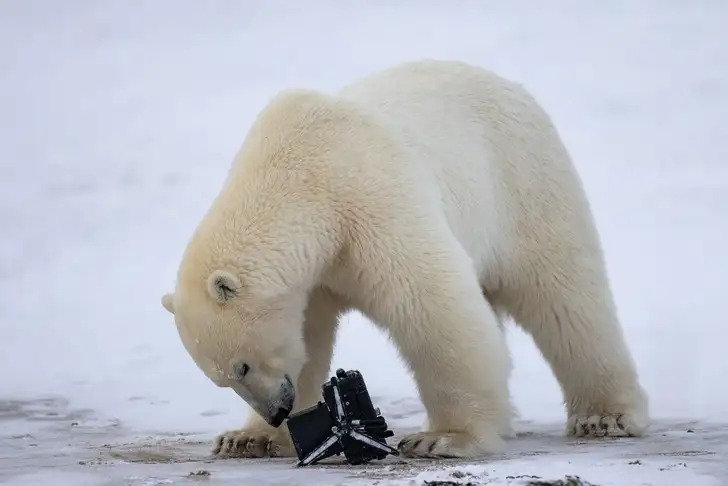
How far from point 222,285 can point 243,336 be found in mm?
209

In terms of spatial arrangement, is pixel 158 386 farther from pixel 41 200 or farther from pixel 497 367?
A: pixel 41 200

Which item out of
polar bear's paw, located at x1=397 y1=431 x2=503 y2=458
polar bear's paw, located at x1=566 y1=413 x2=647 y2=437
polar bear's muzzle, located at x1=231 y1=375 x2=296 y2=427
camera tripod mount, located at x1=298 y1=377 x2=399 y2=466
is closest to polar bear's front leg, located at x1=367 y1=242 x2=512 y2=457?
polar bear's paw, located at x1=397 y1=431 x2=503 y2=458

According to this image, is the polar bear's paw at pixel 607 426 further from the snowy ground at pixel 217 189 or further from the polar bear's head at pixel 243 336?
the polar bear's head at pixel 243 336

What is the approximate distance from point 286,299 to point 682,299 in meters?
4.90

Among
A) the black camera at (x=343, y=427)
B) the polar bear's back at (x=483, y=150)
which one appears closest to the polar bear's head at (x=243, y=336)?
the black camera at (x=343, y=427)

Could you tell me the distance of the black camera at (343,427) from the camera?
156 inches

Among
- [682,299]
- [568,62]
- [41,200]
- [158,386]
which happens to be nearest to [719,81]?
[568,62]

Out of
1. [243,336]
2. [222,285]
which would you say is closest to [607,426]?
[243,336]

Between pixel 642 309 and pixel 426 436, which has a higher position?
pixel 642 309

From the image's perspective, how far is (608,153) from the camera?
42.4 ft

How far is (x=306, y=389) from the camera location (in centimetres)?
481

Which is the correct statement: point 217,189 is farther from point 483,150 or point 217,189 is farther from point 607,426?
point 607,426

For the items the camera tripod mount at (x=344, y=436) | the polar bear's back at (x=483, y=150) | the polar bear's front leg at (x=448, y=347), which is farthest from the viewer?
the polar bear's back at (x=483, y=150)

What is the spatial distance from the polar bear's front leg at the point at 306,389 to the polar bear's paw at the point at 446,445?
717 millimetres
